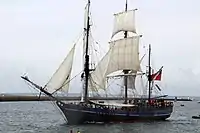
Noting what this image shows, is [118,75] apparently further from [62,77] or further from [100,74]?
[62,77]

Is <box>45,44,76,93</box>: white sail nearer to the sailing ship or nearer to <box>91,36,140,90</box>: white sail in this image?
the sailing ship

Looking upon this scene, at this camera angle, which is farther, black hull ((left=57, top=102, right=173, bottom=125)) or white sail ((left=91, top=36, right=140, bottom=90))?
white sail ((left=91, top=36, right=140, bottom=90))

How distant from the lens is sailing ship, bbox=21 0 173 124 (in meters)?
69.7

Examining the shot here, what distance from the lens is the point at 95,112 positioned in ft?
242

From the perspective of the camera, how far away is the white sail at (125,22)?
8925 centimetres

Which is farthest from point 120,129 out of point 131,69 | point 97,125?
point 131,69

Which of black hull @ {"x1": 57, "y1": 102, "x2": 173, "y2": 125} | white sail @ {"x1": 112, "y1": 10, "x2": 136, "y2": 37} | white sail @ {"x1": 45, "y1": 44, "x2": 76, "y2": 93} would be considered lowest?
black hull @ {"x1": 57, "y1": 102, "x2": 173, "y2": 125}

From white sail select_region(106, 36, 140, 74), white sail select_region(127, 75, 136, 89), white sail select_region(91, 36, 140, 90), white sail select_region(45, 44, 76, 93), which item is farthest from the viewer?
white sail select_region(127, 75, 136, 89)

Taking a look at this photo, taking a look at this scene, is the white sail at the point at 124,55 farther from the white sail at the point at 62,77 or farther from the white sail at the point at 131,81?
the white sail at the point at 62,77

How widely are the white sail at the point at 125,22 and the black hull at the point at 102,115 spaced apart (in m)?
16.8

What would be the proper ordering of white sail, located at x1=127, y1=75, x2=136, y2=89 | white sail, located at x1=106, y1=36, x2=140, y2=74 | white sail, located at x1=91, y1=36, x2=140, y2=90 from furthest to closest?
white sail, located at x1=127, y1=75, x2=136, y2=89
white sail, located at x1=106, y1=36, x2=140, y2=74
white sail, located at x1=91, y1=36, x2=140, y2=90

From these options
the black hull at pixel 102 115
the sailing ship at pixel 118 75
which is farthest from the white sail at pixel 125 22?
the black hull at pixel 102 115

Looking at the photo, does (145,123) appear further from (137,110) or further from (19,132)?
(19,132)

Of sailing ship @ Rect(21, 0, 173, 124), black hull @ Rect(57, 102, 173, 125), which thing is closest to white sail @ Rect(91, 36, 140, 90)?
sailing ship @ Rect(21, 0, 173, 124)
